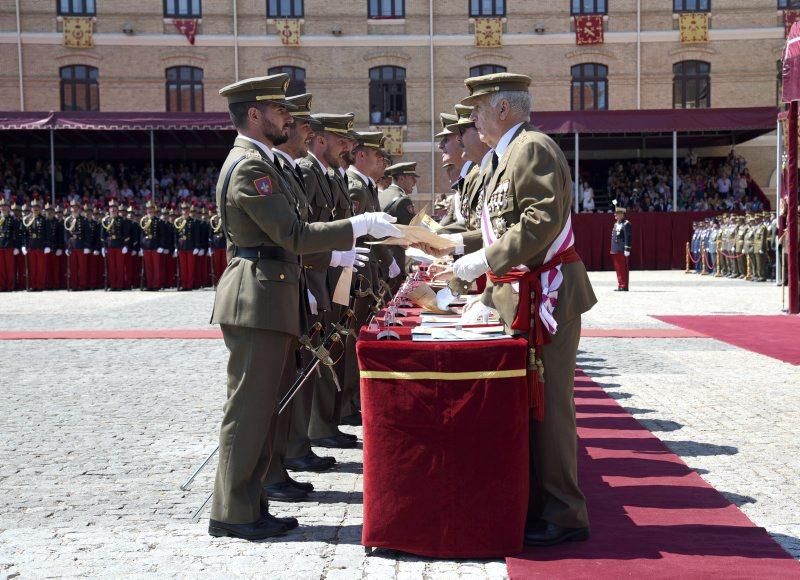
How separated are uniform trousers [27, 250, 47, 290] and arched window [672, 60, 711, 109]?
23.0 m

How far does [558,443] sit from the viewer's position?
15.0 feet

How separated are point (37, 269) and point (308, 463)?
21.5 metres

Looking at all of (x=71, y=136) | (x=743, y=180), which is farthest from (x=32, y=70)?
(x=743, y=180)

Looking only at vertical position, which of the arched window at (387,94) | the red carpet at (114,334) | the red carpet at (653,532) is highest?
the arched window at (387,94)

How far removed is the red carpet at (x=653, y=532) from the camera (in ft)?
13.8

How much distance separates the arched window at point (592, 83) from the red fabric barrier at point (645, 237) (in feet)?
19.2

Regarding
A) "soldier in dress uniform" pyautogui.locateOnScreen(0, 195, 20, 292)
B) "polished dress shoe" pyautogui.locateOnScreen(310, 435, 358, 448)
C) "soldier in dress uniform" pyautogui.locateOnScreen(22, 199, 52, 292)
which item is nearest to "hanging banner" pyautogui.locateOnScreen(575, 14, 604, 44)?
"soldier in dress uniform" pyautogui.locateOnScreen(22, 199, 52, 292)

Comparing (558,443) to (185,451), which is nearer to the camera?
(558,443)

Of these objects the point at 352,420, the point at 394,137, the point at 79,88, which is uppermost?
the point at 79,88

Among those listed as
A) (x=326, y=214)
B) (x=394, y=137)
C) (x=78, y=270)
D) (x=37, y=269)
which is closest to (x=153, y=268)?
(x=78, y=270)

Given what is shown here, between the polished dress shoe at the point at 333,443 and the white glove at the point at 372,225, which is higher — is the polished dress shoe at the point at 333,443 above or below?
below

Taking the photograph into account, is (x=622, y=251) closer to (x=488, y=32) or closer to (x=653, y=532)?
(x=488, y=32)

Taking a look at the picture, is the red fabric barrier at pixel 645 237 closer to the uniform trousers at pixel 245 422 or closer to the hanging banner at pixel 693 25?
the hanging banner at pixel 693 25

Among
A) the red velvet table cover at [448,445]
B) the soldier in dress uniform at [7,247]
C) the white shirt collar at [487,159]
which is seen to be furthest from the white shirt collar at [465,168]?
the soldier in dress uniform at [7,247]
